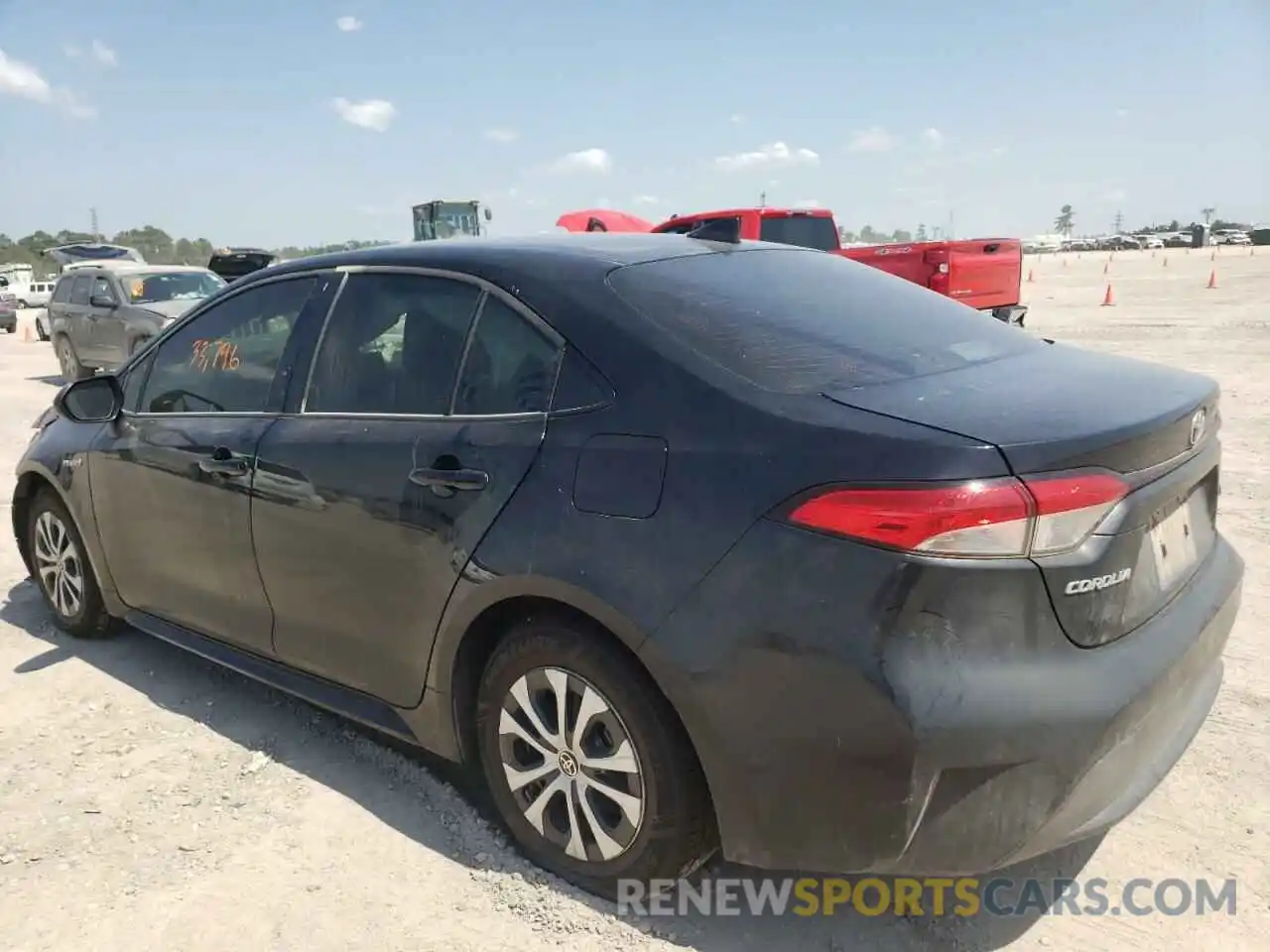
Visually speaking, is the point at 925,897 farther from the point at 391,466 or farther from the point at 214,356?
the point at 214,356

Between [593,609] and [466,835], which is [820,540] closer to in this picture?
[593,609]

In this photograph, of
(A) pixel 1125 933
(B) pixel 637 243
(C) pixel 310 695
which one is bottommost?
(A) pixel 1125 933

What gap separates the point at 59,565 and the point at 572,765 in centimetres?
310

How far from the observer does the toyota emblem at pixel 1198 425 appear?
7.80 feet

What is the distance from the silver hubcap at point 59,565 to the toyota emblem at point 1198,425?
4215 mm

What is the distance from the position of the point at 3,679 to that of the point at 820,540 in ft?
12.1

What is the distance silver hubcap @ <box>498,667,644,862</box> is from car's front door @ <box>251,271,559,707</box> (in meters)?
0.37

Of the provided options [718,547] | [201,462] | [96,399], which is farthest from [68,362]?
[718,547]

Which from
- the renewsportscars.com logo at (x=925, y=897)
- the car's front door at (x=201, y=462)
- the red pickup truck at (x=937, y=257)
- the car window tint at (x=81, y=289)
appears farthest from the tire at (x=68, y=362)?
the renewsportscars.com logo at (x=925, y=897)

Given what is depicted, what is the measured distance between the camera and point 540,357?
258 cm

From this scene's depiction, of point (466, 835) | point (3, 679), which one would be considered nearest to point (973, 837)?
point (466, 835)

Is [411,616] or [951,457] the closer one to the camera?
[951,457]

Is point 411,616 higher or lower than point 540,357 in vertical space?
lower

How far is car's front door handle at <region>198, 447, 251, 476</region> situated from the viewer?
3240 mm
